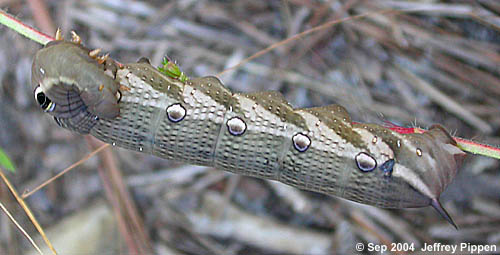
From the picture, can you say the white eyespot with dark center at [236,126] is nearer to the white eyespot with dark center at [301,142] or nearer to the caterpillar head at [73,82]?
the white eyespot with dark center at [301,142]

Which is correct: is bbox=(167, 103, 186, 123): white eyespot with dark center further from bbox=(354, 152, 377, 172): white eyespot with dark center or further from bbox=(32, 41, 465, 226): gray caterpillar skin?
bbox=(354, 152, 377, 172): white eyespot with dark center

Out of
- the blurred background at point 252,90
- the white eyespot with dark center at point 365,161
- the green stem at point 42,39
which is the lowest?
the white eyespot with dark center at point 365,161

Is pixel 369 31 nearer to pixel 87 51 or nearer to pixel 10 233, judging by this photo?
pixel 87 51

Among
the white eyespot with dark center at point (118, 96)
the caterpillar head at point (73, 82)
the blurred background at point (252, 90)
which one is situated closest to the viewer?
the caterpillar head at point (73, 82)

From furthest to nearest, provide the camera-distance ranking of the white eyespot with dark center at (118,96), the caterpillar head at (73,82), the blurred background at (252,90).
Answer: the blurred background at (252,90), the white eyespot with dark center at (118,96), the caterpillar head at (73,82)

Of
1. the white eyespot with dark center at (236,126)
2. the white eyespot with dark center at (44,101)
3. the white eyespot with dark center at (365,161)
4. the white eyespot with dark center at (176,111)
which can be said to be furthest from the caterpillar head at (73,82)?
the white eyespot with dark center at (365,161)

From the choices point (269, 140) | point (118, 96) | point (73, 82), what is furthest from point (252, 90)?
point (73, 82)
